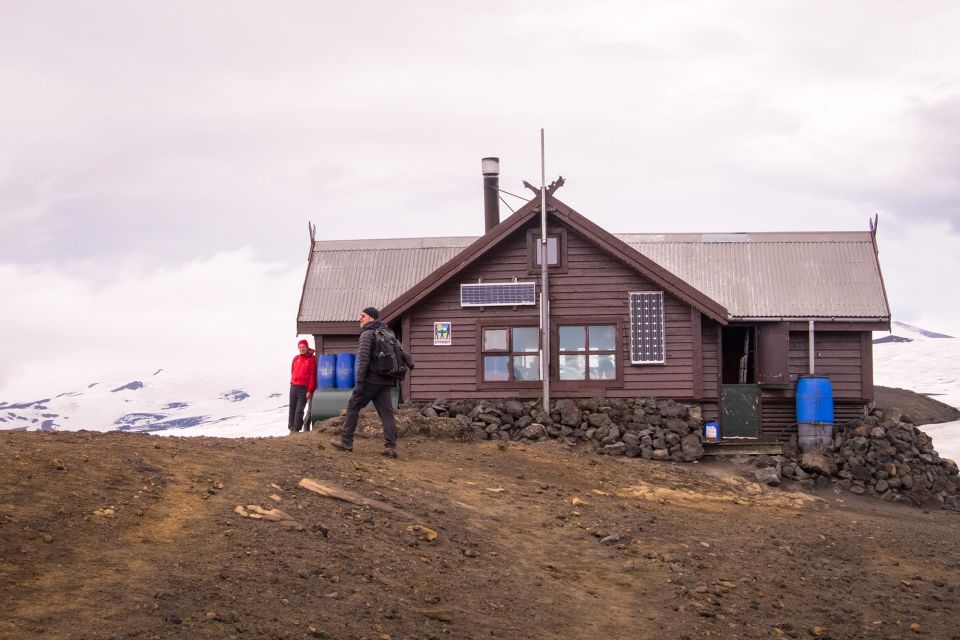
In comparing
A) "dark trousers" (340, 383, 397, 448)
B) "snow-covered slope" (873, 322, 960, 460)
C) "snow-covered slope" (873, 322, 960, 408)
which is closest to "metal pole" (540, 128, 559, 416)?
"dark trousers" (340, 383, 397, 448)

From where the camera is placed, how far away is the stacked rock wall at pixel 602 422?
21922 mm

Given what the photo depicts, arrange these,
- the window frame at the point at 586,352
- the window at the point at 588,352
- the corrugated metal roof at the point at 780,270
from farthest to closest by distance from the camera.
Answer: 1. the corrugated metal roof at the point at 780,270
2. the window at the point at 588,352
3. the window frame at the point at 586,352

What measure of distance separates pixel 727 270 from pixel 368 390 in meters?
12.6

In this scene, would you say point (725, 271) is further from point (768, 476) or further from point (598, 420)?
point (768, 476)

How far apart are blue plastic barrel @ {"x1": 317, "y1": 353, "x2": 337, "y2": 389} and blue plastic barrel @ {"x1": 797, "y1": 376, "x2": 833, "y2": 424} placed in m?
10.4

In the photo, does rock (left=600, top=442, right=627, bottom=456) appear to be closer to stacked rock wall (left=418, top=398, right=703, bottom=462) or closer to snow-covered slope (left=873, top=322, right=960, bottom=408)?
stacked rock wall (left=418, top=398, right=703, bottom=462)

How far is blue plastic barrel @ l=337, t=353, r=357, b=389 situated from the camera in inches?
971

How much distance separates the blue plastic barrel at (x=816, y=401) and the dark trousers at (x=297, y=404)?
35.0ft

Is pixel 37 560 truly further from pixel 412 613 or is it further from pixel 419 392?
pixel 419 392

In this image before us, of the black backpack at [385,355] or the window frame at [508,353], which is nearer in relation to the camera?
the black backpack at [385,355]

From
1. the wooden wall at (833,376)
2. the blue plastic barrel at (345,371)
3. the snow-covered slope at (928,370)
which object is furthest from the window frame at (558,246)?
the snow-covered slope at (928,370)

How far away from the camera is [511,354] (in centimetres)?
2339

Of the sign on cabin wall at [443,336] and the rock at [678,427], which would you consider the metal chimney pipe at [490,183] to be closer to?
the sign on cabin wall at [443,336]

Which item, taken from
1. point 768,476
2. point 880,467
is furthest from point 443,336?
point 880,467
